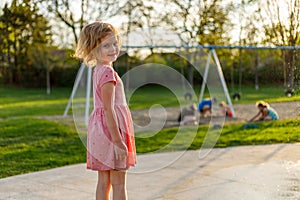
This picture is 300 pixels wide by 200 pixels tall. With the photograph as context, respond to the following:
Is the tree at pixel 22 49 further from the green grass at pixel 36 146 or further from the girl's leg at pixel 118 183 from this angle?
the girl's leg at pixel 118 183

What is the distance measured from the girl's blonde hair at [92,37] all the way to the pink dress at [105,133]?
12cm

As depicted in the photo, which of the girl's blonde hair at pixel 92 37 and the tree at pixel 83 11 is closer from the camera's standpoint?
the girl's blonde hair at pixel 92 37

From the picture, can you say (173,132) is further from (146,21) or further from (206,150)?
(146,21)

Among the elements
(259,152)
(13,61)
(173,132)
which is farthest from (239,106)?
(13,61)

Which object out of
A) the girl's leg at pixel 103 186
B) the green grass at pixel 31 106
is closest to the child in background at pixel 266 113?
the green grass at pixel 31 106

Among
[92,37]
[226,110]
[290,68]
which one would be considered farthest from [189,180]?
[226,110]

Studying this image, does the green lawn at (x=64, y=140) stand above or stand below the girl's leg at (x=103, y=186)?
below

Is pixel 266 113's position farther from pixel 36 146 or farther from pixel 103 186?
pixel 103 186

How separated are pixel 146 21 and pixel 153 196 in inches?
543

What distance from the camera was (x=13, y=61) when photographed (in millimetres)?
27422

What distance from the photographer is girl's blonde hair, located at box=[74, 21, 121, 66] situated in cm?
298

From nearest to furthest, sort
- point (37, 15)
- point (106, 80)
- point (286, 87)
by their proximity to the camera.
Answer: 1. point (106, 80)
2. point (286, 87)
3. point (37, 15)

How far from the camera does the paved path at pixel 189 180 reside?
160 inches

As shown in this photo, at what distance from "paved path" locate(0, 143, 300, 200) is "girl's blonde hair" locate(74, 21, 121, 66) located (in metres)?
1.50
